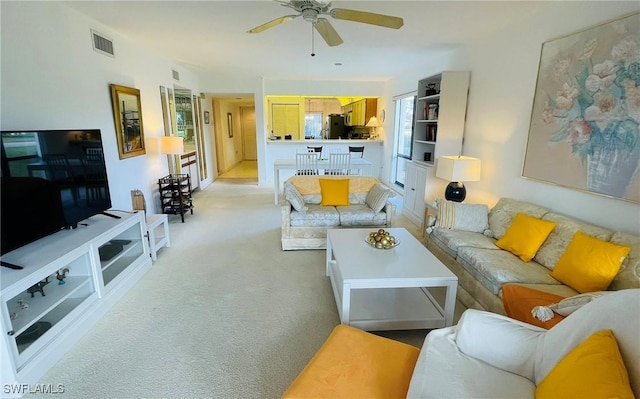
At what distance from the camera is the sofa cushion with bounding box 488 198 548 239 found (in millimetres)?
2676

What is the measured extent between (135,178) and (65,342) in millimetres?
2552

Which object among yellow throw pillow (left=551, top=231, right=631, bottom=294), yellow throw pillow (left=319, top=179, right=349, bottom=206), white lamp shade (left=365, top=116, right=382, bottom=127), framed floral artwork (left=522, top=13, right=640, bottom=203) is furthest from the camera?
white lamp shade (left=365, top=116, right=382, bottom=127)

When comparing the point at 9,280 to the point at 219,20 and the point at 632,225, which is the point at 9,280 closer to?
the point at 219,20

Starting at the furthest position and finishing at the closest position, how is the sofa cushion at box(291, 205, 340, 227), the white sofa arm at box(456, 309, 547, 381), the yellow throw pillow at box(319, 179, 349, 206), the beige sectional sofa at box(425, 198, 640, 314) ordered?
the yellow throw pillow at box(319, 179, 349, 206) < the sofa cushion at box(291, 205, 340, 227) < the beige sectional sofa at box(425, 198, 640, 314) < the white sofa arm at box(456, 309, 547, 381)

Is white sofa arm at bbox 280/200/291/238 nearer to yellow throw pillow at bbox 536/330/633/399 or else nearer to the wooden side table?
the wooden side table

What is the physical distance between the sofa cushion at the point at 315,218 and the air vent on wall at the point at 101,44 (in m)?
2.73

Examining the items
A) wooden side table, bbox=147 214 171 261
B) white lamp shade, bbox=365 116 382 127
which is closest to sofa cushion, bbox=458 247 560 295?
wooden side table, bbox=147 214 171 261

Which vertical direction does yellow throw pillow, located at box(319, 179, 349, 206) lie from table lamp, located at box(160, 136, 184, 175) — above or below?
below

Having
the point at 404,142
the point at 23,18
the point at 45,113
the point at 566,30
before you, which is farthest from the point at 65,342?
the point at 404,142

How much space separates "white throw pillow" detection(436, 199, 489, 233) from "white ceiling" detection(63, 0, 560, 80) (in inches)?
73.0

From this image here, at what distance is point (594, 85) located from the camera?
2287 millimetres

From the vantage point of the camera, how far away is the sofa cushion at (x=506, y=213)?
2.68 metres

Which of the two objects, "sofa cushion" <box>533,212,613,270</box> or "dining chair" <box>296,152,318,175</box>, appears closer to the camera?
"sofa cushion" <box>533,212,613,270</box>

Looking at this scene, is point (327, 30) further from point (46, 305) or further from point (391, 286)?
point (46, 305)
